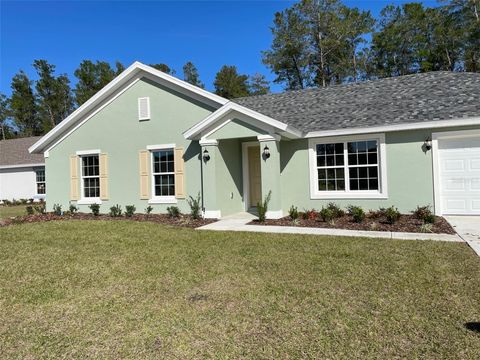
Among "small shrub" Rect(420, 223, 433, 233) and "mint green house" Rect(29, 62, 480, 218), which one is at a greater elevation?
"mint green house" Rect(29, 62, 480, 218)

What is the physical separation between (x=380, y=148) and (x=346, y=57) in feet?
80.8

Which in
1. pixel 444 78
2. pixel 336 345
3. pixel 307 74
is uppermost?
pixel 307 74

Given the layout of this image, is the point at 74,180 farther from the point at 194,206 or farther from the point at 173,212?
the point at 194,206

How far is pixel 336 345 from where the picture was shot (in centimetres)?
330

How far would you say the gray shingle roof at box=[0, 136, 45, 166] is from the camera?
23722mm

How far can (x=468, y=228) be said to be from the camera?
28.3 feet

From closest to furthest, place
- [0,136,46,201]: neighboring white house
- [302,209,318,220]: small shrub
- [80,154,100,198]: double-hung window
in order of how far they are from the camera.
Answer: [302,209,318,220]: small shrub → [80,154,100,198]: double-hung window → [0,136,46,201]: neighboring white house

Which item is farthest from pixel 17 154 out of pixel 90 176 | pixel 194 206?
pixel 194 206

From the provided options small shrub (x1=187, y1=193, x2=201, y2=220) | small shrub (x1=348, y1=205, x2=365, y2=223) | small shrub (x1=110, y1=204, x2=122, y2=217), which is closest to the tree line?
small shrub (x1=187, y1=193, x2=201, y2=220)

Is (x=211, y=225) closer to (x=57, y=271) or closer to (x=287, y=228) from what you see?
(x=287, y=228)

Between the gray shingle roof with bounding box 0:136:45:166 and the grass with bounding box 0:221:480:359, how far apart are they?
1867 centimetres

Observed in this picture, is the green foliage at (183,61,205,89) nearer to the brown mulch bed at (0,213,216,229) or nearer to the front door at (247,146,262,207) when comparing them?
the front door at (247,146,262,207)

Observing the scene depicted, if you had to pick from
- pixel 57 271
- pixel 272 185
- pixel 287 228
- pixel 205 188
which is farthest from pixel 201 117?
pixel 57 271

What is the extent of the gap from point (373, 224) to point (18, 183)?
931 inches
